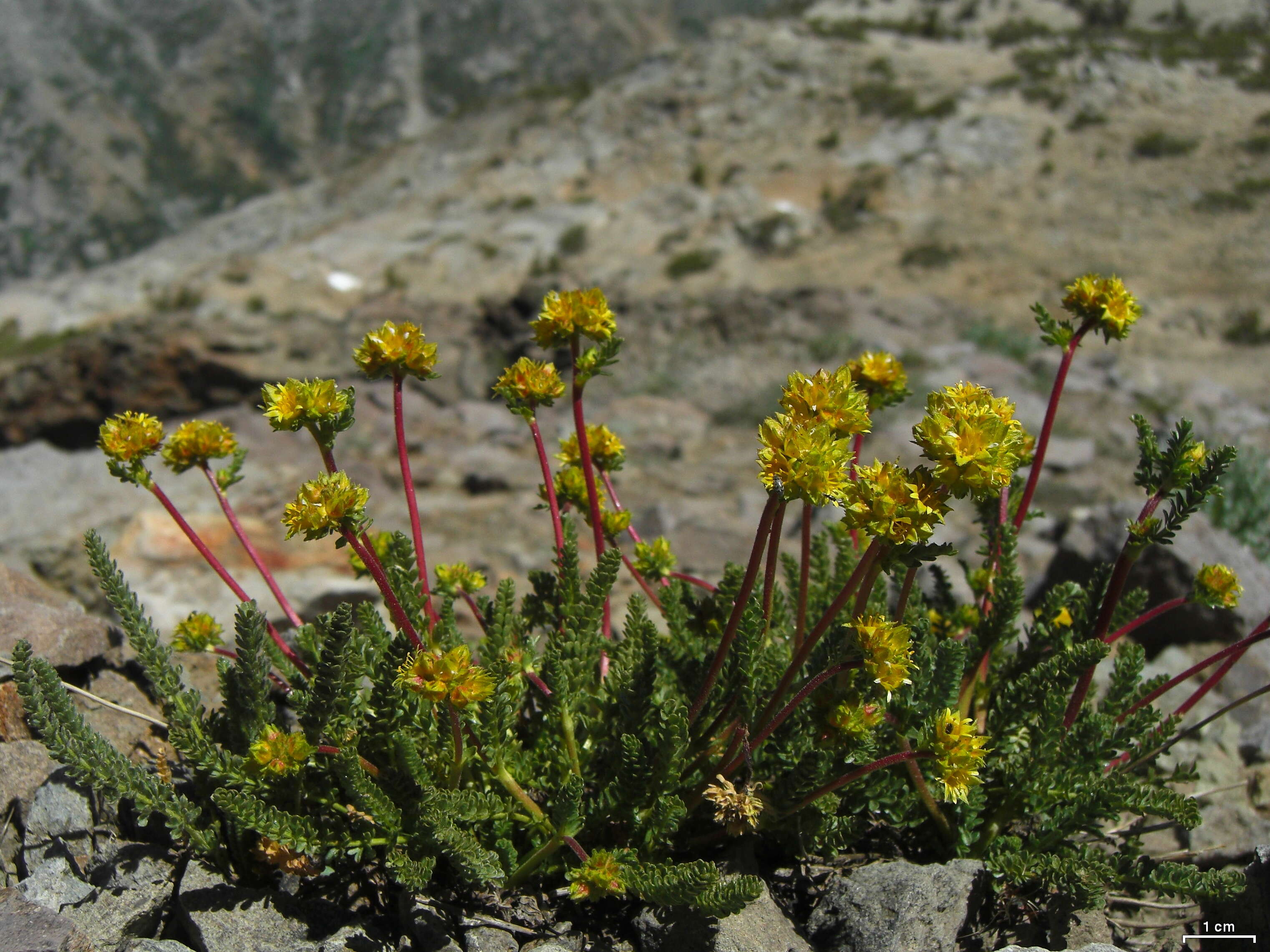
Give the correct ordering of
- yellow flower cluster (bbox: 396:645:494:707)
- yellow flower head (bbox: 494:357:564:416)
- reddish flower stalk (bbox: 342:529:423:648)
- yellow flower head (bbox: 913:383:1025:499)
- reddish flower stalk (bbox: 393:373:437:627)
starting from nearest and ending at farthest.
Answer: yellow flower head (bbox: 913:383:1025:499), yellow flower cluster (bbox: 396:645:494:707), reddish flower stalk (bbox: 342:529:423:648), reddish flower stalk (bbox: 393:373:437:627), yellow flower head (bbox: 494:357:564:416)

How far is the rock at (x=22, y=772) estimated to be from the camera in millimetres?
2123

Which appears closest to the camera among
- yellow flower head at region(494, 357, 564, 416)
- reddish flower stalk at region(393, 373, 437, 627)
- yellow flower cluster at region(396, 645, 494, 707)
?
yellow flower cluster at region(396, 645, 494, 707)

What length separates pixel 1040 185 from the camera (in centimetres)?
1912

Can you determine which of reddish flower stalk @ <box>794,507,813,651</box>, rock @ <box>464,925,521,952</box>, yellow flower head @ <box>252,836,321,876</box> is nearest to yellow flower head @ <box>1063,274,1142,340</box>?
reddish flower stalk @ <box>794,507,813,651</box>

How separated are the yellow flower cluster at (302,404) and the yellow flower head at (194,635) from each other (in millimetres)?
752

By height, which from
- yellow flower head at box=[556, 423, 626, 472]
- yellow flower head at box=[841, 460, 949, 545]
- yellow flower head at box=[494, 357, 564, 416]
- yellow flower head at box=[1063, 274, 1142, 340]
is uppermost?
yellow flower head at box=[1063, 274, 1142, 340]

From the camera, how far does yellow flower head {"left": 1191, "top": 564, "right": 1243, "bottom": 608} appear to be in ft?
7.22

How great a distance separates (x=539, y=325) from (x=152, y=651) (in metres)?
1.22

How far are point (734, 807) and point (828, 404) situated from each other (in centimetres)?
88

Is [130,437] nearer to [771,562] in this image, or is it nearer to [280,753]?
[280,753]

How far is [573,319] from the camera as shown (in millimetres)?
2068

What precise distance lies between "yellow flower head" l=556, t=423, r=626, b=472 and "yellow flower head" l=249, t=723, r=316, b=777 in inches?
40.1

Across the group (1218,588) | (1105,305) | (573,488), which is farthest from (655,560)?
(1218,588)

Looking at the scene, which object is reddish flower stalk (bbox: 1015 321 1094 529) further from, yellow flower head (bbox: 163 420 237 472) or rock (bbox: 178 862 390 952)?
yellow flower head (bbox: 163 420 237 472)
